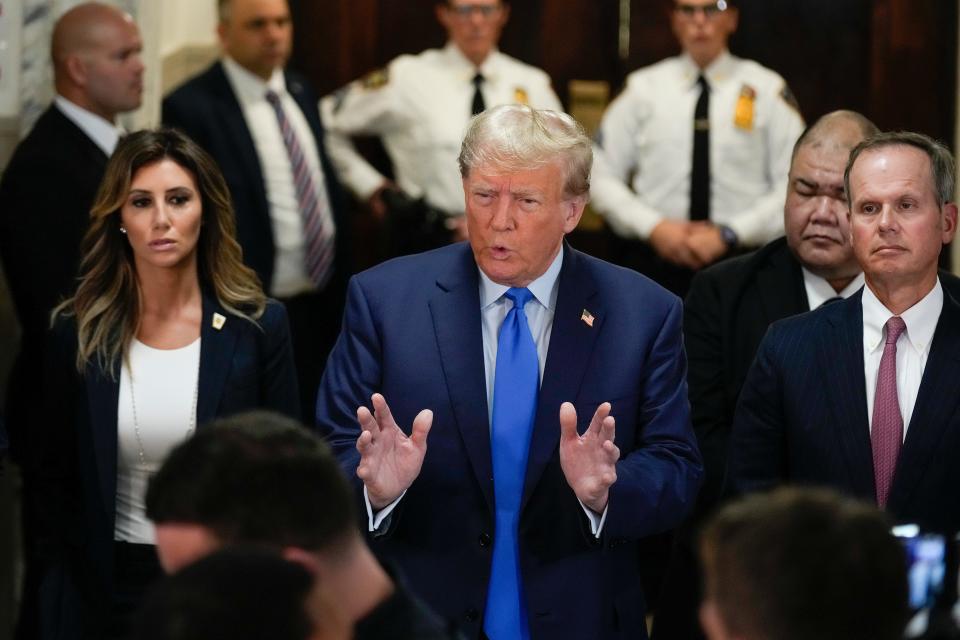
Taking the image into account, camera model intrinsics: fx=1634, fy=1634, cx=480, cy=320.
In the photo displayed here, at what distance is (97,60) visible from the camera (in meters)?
5.42

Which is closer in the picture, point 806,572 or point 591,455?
point 806,572

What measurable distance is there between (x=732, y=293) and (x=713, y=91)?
2294mm

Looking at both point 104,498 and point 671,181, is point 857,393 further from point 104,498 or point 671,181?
point 671,181

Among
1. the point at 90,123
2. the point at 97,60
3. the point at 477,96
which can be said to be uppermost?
the point at 97,60

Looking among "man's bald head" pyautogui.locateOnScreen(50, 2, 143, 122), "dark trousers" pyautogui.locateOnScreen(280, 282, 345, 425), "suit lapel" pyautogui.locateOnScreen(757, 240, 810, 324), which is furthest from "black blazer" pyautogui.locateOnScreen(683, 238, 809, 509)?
"man's bald head" pyautogui.locateOnScreen(50, 2, 143, 122)

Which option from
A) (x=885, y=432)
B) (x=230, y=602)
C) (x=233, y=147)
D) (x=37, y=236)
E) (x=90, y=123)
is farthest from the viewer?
(x=233, y=147)

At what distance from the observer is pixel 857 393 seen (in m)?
3.42

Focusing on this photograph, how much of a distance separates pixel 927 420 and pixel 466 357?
96cm

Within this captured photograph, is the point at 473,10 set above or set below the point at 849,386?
above

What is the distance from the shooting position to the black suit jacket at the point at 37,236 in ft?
16.4

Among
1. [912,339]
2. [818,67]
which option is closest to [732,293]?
[912,339]

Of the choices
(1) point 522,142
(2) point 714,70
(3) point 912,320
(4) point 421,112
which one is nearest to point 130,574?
(1) point 522,142

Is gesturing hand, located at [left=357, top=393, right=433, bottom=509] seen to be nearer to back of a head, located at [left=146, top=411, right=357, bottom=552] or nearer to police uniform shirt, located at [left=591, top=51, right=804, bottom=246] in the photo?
back of a head, located at [left=146, top=411, right=357, bottom=552]

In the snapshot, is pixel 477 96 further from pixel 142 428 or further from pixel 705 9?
pixel 142 428
